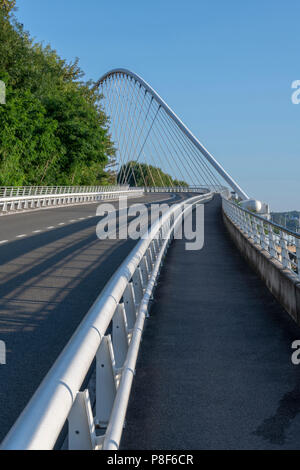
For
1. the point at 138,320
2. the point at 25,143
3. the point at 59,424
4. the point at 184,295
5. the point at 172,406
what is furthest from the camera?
the point at 25,143

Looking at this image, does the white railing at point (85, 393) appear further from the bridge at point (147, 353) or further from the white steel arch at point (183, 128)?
the white steel arch at point (183, 128)

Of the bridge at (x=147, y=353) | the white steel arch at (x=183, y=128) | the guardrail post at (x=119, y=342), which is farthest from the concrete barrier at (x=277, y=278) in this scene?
the white steel arch at (x=183, y=128)

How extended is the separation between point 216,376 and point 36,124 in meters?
68.3

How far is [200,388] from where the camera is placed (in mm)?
6711

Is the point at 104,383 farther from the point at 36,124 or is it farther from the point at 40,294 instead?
the point at 36,124

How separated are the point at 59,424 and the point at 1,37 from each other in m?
76.5

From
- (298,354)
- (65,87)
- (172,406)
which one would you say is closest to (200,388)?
(172,406)

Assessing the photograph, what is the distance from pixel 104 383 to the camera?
5145mm

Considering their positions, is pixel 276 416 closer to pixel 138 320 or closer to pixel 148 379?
pixel 148 379

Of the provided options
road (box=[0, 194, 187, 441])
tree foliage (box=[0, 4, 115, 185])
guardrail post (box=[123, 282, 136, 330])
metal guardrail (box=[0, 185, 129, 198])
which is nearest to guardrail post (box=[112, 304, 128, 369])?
road (box=[0, 194, 187, 441])

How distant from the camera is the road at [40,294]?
6.87 m

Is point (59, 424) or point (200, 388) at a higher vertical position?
point (59, 424)

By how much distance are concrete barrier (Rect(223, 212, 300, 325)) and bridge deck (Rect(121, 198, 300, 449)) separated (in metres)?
0.19

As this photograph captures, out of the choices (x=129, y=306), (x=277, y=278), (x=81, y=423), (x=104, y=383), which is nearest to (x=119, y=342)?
(x=104, y=383)
